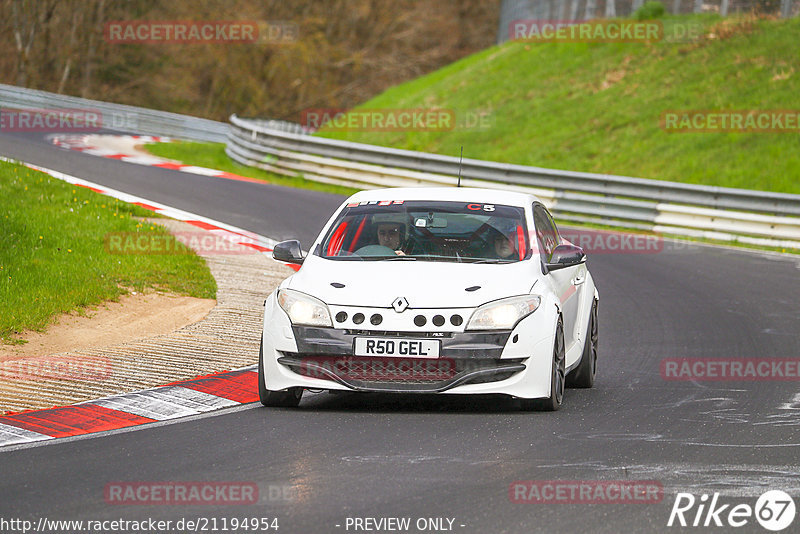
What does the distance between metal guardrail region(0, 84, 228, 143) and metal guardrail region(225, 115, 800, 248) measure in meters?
10.0

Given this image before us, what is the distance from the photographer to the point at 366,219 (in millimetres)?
8953

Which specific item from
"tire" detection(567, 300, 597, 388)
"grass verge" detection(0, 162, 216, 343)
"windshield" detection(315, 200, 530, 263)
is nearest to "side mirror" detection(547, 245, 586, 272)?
"windshield" detection(315, 200, 530, 263)

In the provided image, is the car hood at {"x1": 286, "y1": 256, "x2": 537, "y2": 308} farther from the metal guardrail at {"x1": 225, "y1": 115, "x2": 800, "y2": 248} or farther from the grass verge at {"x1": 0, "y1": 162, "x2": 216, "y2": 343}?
the metal guardrail at {"x1": 225, "y1": 115, "x2": 800, "y2": 248}

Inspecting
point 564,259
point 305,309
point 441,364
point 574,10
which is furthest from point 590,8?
point 441,364

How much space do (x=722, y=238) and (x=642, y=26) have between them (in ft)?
45.8

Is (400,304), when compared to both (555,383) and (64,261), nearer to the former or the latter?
(555,383)

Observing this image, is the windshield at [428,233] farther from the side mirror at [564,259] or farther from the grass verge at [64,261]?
the grass verge at [64,261]

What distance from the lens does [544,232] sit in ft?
30.5

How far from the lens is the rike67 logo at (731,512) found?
17.3 feet

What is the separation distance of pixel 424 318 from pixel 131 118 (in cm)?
3270

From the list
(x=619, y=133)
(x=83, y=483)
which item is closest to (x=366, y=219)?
(x=83, y=483)

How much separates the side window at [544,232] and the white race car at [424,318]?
0.13 m

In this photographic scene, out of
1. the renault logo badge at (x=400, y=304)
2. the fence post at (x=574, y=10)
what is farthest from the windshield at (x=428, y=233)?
the fence post at (x=574, y=10)

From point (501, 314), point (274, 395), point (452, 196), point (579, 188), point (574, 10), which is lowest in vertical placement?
point (274, 395)
